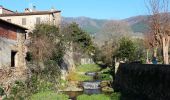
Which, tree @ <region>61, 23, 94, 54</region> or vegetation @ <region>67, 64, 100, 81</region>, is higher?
tree @ <region>61, 23, 94, 54</region>

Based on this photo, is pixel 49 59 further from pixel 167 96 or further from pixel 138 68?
pixel 167 96

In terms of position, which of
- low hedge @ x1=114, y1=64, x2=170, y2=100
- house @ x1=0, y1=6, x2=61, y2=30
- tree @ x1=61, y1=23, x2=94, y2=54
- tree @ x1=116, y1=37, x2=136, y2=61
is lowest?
low hedge @ x1=114, y1=64, x2=170, y2=100

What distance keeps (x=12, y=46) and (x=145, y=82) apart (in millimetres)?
14027

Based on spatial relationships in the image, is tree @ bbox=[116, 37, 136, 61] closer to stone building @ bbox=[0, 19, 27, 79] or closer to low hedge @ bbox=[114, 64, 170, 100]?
low hedge @ bbox=[114, 64, 170, 100]

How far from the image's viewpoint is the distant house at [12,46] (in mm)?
34375

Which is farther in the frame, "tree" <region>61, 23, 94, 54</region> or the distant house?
"tree" <region>61, 23, 94, 54</region>

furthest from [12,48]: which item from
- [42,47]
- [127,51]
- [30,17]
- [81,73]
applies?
[30,17]

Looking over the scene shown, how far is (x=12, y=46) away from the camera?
124 ft

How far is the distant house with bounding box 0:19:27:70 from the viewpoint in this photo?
34375 mm

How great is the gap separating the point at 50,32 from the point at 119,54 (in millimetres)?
16079

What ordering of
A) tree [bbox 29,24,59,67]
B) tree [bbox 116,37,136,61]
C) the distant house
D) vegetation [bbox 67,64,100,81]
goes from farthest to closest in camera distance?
tree [bbox 116,37,136,61] → vegetation [bbox 67,64,100,81] → tree [bbox 29,24,59,67] → the distant house

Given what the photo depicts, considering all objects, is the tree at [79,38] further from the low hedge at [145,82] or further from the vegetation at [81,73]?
the low hedge at [145,82]

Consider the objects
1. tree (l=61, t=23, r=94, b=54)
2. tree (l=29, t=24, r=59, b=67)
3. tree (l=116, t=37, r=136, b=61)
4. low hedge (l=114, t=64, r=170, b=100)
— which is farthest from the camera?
tree (l=61, t=23, r=94, b=54)

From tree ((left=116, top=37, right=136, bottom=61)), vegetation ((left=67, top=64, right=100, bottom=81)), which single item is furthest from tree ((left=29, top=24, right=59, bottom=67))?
tree ((left=116, top=37, right=136, bottom=61))
